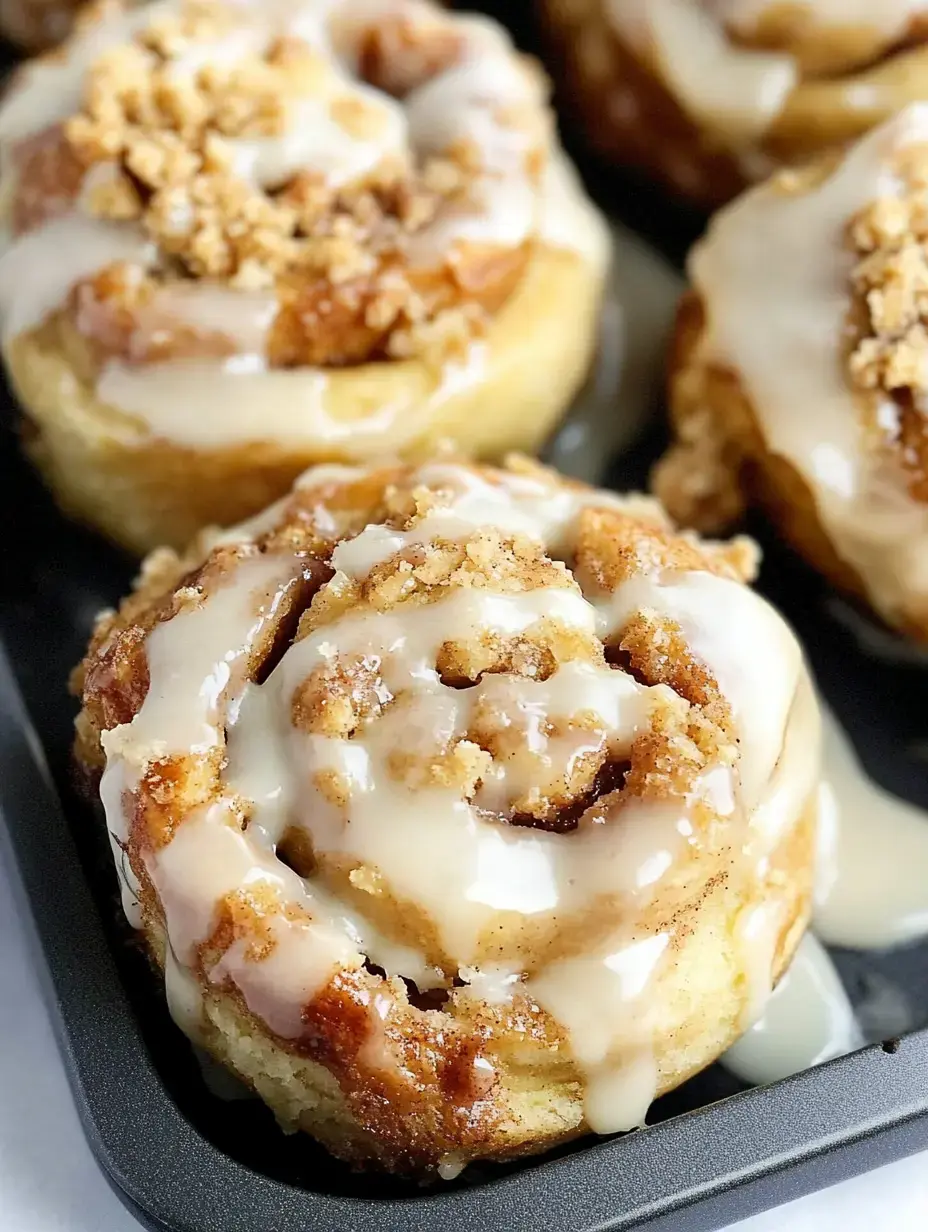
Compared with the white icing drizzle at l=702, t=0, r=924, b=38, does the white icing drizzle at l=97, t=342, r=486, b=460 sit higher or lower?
lower

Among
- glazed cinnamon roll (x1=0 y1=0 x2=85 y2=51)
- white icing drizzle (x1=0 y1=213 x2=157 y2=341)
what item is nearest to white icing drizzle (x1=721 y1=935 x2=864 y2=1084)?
white icing drizzle (x1=0 y1=213 x2=157 y2=341)

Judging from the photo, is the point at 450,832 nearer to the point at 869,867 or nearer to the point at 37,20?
the point at 869,867

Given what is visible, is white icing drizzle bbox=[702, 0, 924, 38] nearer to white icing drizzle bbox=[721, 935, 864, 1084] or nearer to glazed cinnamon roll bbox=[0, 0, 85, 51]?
glazed cinnamon roll bbox=[0, 0, 85, 51]

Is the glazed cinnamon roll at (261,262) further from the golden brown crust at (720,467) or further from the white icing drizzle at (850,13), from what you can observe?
the white icing drizzle at (850,13)

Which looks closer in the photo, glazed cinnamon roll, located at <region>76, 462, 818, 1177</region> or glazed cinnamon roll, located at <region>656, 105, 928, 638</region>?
glazed cinnamon roll, located at <region>76, 462, 818, 1177</region>

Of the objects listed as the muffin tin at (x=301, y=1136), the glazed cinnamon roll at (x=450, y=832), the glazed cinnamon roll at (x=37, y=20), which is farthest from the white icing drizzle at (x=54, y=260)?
the glazed cinnamon roll at (x=37, y=20)

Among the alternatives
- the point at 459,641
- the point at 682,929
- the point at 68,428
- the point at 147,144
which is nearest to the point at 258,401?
the point at 68,428

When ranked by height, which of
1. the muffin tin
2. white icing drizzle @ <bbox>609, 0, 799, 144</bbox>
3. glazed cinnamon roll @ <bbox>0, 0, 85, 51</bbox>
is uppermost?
glazed cinnamon roll @ <bbox>0, 0, 85, 51</bbox>
